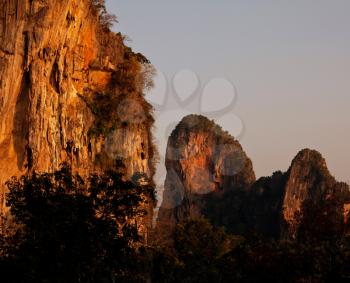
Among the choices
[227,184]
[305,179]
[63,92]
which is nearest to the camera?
[63,92]

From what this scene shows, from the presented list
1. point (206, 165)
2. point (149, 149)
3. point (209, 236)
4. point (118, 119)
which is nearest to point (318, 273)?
point (209, 236)

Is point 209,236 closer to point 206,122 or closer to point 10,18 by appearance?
point 10,18

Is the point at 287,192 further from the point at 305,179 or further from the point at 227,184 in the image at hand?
the point at 227,184

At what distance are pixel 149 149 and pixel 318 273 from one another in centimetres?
2493

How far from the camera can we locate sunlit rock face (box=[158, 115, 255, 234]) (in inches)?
4446

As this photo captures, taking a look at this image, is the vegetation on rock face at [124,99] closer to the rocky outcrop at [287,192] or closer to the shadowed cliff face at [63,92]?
the shadowed cliff face at [63,92]

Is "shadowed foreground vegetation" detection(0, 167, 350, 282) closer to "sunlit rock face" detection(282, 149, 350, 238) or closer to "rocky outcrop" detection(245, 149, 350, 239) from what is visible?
"rocky outcrop" detection(245, 149, 350, 239)

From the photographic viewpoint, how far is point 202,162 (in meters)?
115

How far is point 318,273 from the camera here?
920 inches

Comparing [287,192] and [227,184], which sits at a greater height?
[227,184]

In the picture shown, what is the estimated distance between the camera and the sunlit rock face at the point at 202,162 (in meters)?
113

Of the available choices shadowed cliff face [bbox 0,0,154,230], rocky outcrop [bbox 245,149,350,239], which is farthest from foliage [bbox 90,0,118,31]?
rocky outcrop [bbox 245,149,350,239]

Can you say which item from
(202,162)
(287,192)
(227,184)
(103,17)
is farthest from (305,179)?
(103,17)

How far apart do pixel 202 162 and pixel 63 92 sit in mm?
79098
